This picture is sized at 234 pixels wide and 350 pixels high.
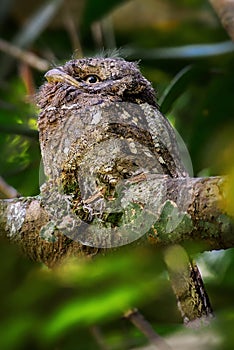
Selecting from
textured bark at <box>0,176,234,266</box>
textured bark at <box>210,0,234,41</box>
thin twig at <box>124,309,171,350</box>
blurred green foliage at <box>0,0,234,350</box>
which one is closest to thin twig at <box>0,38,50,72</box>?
blurred green foliage at <box>0,0,234,350</box>

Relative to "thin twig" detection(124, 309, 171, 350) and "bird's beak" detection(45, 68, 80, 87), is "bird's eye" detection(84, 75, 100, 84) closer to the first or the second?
"bird's beak" detection(45, 68, 80, 87)

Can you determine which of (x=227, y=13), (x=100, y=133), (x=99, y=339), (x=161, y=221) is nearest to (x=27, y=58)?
(x=227, y=13)

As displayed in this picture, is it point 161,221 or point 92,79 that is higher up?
point 92,79

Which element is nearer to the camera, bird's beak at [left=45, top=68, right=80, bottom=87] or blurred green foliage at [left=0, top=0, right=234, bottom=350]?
blurred green foliage at [left=0, top=0, right=234, bottom=350]

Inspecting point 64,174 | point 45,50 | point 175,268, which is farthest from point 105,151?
point 45,50

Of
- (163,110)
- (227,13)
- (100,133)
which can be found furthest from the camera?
(227,13)

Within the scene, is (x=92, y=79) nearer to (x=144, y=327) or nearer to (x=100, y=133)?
(x=100, y=133)

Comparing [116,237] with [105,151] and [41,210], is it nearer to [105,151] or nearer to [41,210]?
[41,210]

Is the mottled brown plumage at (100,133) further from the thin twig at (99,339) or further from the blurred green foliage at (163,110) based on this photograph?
the thin twig at (99,339)
